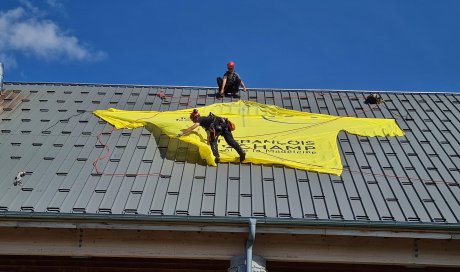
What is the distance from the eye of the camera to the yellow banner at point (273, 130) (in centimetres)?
874

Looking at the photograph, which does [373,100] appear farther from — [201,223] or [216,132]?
[201,223]

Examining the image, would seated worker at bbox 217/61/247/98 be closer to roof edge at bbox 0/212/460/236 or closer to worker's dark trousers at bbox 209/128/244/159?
worker's dark trousers at bbox 209/128/244/159

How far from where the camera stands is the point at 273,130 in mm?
9781

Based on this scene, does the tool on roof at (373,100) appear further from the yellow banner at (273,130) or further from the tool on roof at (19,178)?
the tool on roof at (19,178)

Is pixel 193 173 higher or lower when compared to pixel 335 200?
higher

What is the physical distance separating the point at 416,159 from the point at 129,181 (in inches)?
182

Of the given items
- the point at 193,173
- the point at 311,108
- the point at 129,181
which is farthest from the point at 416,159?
the point at 129,181

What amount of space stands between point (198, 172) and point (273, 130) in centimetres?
200

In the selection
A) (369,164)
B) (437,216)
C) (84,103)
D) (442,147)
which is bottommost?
(437,216)

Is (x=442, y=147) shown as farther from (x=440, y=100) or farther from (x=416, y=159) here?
(x=440, y=100)

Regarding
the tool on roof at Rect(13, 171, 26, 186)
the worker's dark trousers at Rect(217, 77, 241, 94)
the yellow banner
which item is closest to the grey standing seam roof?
the tool on roof at Rect(13, 171, 26, 186)

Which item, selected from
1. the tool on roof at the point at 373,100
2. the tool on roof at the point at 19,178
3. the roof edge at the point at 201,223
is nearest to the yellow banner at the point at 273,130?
the tool on roof at the point at 373,100

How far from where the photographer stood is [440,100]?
12.0 m

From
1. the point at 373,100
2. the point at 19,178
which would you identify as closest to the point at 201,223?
the point at 19,178
